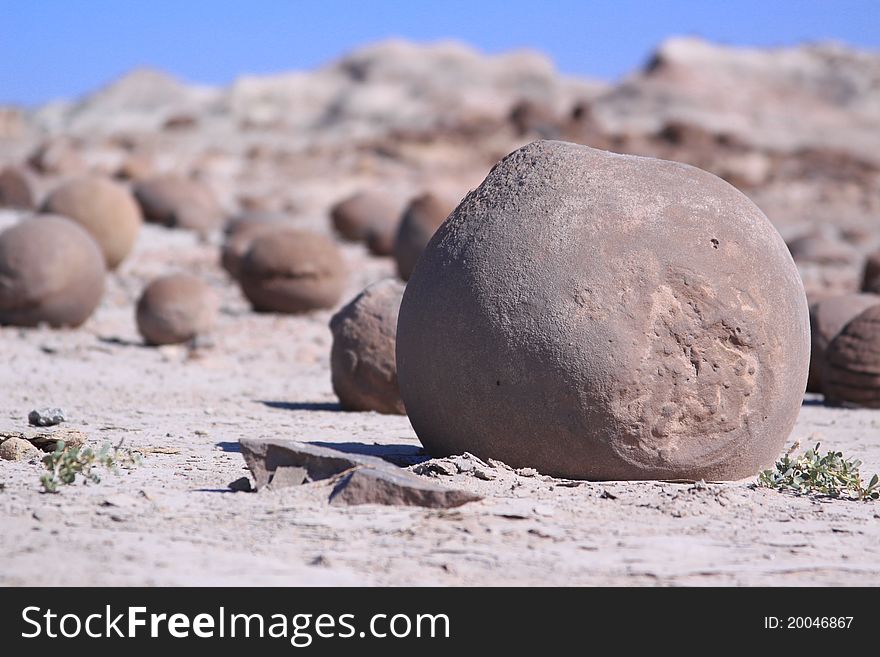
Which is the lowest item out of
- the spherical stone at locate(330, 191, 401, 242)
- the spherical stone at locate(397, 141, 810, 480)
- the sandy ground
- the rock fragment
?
the sandy ground

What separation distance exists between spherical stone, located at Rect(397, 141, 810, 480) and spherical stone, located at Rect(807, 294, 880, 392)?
14.4 feet

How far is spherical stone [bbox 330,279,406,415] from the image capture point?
818 centimetres

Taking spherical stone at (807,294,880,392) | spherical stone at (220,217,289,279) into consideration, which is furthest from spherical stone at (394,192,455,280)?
spherical stone at (807,294,880,392)

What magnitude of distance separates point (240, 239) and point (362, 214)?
4.94 meters

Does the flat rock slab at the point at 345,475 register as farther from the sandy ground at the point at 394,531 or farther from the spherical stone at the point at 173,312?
the spherical stone at the point at 173,312

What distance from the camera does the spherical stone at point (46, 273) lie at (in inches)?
449

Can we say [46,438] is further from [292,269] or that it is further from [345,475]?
[292,269]

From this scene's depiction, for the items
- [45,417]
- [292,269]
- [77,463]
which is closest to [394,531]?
[77,463]

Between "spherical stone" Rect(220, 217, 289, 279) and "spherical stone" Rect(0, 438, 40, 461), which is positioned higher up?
"spherical stone" Rect(220, 217, 289, 279)

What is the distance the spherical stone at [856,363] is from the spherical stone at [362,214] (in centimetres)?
1166

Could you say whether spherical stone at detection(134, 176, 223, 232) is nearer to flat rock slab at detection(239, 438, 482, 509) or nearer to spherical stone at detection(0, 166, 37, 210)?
spherical stone at detection(0, 166, 37, 210)

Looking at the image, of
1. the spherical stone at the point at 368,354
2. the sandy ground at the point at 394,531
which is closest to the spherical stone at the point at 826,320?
the sandy ground at the point at 394,531

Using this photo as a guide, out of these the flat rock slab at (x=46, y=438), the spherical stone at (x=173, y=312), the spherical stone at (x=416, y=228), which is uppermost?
the spherical stone at (x=416, y=228)

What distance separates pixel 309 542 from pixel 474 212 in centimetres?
200
